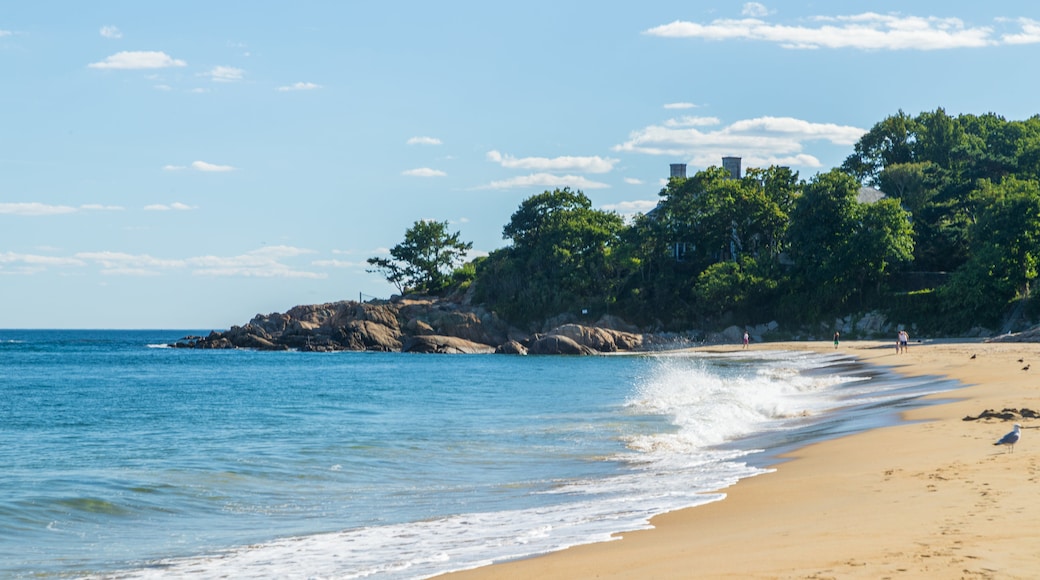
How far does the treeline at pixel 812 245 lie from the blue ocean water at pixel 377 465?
23590mm

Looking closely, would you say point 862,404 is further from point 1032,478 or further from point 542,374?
point 542,374

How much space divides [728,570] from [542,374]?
3980 cm

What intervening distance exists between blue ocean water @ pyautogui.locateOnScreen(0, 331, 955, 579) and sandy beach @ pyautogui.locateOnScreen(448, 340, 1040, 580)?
32.3 inches

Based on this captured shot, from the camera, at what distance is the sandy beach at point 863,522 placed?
22.4ft

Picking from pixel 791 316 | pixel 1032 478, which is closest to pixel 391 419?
pixel 1032 478

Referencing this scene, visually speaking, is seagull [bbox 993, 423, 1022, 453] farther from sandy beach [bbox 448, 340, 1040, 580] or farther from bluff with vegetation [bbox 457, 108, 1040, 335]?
bluff with vegetation [bbox 457, 108, 1040, 335]

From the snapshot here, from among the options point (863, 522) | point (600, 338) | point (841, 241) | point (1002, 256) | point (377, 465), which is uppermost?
point (841, 241)

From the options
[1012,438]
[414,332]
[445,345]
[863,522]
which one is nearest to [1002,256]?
[445,345]

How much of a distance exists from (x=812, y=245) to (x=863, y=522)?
197 feet

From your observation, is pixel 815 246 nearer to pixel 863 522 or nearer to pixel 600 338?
pixel 600 338

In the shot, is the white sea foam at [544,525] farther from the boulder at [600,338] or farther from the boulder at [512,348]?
the boulder at [512,348]

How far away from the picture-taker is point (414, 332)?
81625mm

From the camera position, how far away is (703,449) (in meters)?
17.8

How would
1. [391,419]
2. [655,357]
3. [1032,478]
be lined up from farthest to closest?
[655,357] < [391,419] < [1032,478]
